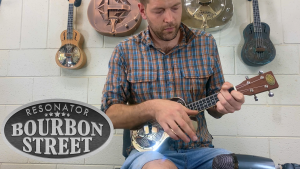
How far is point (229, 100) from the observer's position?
1.90 feet

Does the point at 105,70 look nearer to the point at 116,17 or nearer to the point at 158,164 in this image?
the point at 116,17

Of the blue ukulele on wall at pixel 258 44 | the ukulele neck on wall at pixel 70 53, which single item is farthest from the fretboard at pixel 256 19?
the ukulele neck on wall at pixel 70 53

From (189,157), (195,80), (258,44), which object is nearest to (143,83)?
(195,80)

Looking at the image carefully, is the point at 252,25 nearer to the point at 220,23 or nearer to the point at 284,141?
the point at 220,23

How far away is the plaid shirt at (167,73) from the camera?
0.80m

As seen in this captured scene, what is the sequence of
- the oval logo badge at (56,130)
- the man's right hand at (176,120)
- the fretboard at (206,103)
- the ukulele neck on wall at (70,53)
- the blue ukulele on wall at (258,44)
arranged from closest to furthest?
the oval logo badge at (56,130) < the man's right hand at (176,120) < the fretboard at (206,103) < the blue ukulele on wall at (258,44) < the ukulele neck on wall at (70,53)

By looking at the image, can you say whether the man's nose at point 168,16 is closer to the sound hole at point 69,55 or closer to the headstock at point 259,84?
the headstock at point 259,84

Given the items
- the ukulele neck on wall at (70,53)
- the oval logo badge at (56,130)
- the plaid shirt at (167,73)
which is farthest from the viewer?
the ukulele neck on wall at (70,53)

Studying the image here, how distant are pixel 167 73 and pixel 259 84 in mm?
344

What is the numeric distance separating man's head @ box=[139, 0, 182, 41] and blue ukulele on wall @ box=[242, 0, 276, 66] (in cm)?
67

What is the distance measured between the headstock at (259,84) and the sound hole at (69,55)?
1.02 meters

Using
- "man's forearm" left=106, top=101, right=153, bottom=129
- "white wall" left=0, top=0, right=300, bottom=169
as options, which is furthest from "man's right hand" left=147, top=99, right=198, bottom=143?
"white wall" left=0, top=0, right=300, bottom=169

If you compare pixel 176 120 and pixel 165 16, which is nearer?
pixel 176 120

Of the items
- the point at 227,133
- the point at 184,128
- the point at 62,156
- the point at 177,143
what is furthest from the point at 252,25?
the point at 62,156
